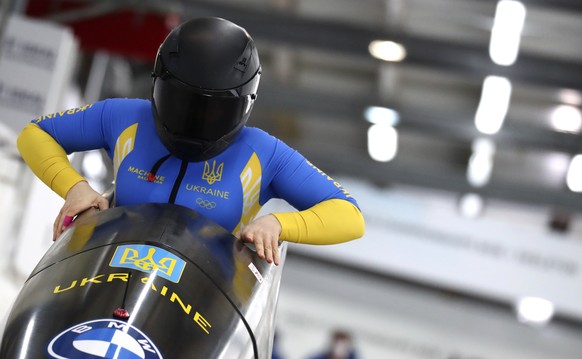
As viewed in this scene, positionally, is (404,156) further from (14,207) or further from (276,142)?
(276,142)

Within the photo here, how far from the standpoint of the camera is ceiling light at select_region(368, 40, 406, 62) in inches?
409

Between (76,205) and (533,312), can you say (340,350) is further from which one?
(76,205)

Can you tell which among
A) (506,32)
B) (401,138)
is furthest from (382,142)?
(506,32)

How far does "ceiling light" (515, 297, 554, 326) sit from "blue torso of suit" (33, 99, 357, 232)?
13.3 meters

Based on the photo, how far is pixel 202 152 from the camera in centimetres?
264

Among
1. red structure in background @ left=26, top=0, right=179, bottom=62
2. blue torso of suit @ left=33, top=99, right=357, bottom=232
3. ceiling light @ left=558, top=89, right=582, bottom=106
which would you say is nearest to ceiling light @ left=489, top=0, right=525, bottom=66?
ceiling light @ left=558, top=89, right=582, bottom=106

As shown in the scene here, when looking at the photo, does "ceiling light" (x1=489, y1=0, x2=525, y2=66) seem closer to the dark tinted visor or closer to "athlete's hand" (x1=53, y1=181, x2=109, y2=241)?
the dark tinted visor

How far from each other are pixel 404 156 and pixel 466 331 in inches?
117

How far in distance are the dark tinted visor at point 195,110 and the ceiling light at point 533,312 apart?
533 inches

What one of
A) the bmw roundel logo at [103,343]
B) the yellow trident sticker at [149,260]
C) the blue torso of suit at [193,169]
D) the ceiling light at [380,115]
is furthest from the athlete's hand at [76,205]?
the ceiling light at [380,115]

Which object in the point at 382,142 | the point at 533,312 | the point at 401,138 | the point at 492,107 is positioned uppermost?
the point at 401,138

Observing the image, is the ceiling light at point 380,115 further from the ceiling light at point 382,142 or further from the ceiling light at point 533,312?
the ceiling light at point 533,312

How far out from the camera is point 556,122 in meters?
12.3

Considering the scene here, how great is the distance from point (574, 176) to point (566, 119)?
2065mm
